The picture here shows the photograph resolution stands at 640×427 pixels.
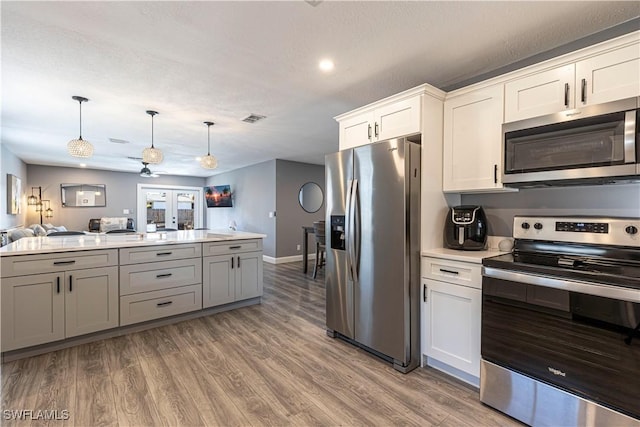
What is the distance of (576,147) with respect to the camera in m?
1.75

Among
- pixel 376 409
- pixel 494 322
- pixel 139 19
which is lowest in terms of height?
pixel 376 409

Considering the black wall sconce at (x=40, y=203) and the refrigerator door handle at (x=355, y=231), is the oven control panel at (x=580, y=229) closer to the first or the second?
the refrigerator door handle at (x=355, y=231)

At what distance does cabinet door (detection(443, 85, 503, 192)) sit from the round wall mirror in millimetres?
4970

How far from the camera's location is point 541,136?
188cm

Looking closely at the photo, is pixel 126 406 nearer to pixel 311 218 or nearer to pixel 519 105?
pixel 519 105

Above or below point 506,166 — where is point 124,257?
below

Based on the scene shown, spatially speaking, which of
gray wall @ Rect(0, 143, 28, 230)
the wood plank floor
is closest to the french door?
gray wall @ Rect(0, 143, 28, 230)

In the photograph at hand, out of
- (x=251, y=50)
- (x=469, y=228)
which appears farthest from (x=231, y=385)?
(x=251, y=50)

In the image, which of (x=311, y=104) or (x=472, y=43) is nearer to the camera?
(x=472, y=43)

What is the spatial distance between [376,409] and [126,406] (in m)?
1.56

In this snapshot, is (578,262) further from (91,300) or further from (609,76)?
(91,300)

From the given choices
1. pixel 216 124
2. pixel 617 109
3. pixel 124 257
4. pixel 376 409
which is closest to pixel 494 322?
pixel 376 409

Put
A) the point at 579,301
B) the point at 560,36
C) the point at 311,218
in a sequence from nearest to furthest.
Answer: the point at 579,301 → the point at 560,36 → the point at 311,218

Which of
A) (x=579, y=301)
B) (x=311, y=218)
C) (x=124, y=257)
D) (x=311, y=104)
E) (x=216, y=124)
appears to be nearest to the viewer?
(x=579, y=301)
